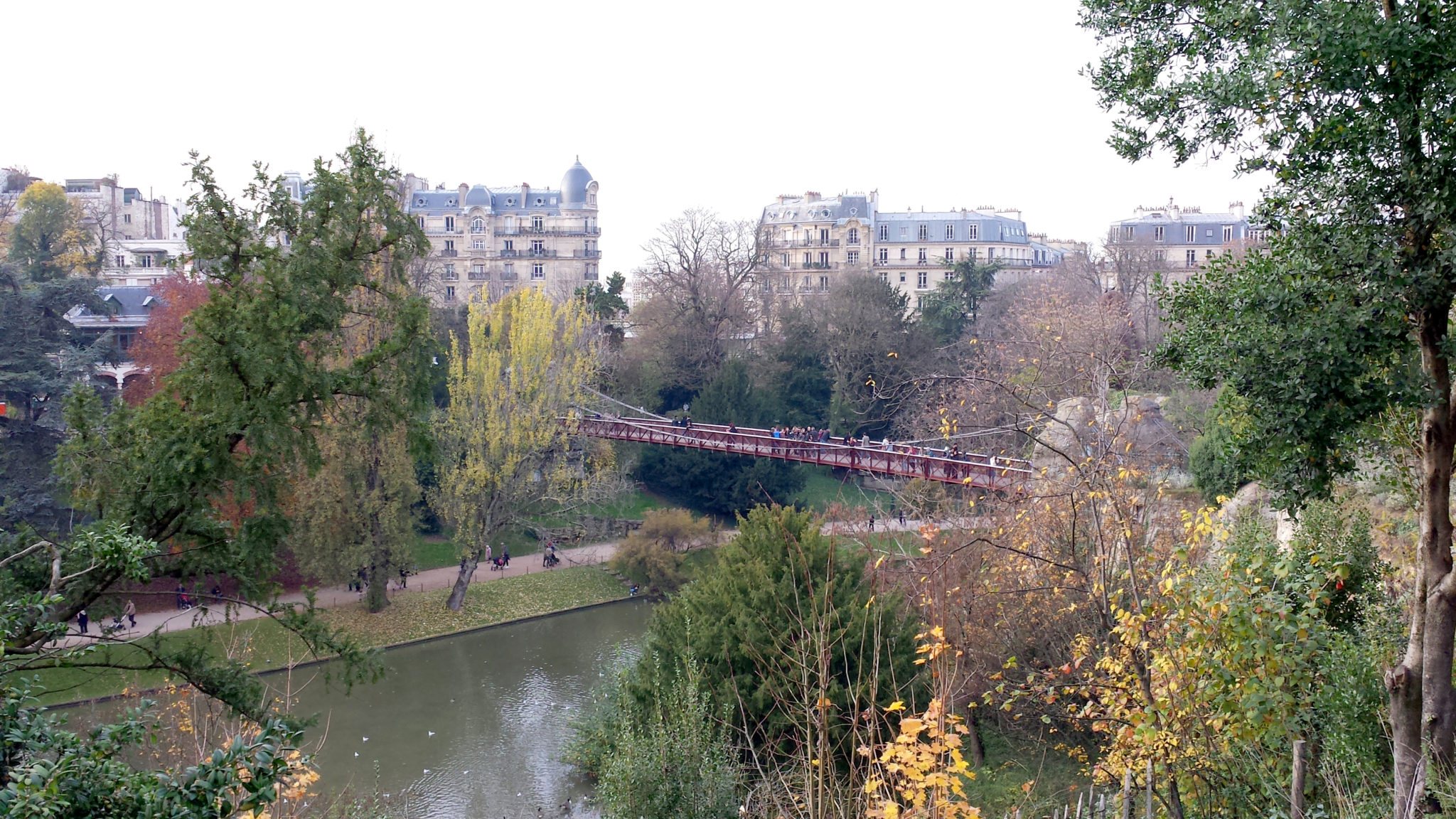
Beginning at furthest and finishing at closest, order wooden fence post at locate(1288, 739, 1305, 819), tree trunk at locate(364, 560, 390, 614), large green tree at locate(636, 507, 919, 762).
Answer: tree trunk at locate(364, 560, 390, 614) < large green tree at locate(636, 507, 919, 762) < wooden fence post at locate(1288, 739, 1305, 819)

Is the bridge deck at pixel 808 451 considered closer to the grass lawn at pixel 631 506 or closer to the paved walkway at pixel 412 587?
the grass lawn at pixel 631 506

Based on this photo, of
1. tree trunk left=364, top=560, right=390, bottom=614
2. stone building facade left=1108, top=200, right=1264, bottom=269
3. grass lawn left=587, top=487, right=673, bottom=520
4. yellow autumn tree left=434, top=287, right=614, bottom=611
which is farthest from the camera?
stone building facade left=1108, top=200, right=1264, bottom=269

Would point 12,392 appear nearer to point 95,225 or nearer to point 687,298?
point 687,298

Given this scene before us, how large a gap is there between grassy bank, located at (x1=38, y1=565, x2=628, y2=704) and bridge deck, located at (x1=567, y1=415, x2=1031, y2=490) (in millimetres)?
3715

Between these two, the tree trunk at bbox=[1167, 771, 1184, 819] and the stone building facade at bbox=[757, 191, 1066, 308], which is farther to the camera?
the stone building facade at bbox=[757, 191, 1066, 308]

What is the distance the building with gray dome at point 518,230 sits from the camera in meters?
45.8

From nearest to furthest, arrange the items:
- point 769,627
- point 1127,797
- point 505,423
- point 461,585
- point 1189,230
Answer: point 1127,797
point 769,627
point 461,585
point 505,423
point 1189,230

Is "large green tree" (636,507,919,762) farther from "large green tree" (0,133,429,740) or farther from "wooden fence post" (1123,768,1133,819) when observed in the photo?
"large green tree" (0,133,429,740)

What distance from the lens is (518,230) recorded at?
46.5 metres

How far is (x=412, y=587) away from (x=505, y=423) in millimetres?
4263

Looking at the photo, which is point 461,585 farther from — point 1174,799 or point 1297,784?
point 1297,784

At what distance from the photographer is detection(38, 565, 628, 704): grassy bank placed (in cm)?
1501

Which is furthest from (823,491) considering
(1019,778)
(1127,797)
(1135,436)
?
(1127,797)

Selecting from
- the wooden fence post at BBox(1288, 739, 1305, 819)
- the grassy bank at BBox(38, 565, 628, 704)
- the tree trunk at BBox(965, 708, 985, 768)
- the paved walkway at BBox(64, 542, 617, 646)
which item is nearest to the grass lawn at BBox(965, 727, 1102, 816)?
the tree trunk at BBox(965, 708, 985, 768)
